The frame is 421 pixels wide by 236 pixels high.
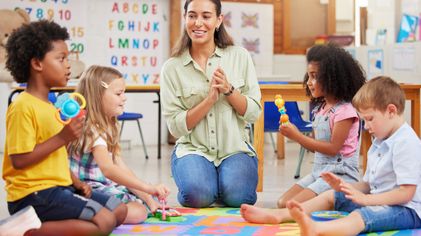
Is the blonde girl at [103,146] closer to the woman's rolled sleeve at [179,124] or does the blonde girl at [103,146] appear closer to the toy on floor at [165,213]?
the toy on floor at [165,213]

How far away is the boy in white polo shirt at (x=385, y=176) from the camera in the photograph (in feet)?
8.11

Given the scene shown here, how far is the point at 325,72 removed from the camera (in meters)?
3.06

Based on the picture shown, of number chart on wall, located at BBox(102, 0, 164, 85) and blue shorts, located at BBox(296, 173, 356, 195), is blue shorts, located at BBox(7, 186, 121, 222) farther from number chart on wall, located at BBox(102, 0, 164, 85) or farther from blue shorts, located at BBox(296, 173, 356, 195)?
number chart on wall, located at BBox(102, 0, 164, 85)

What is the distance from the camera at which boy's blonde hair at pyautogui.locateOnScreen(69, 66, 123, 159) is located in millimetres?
2637

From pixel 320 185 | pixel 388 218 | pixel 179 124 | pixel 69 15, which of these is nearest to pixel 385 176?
pixel 388 218

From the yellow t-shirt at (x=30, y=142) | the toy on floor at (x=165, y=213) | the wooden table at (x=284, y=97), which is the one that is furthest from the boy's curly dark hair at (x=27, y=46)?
the wooden table at (x=284, y=97)

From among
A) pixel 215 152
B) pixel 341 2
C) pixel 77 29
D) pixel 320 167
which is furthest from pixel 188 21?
pixel 341 2

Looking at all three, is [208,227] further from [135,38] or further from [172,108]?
[135,38]

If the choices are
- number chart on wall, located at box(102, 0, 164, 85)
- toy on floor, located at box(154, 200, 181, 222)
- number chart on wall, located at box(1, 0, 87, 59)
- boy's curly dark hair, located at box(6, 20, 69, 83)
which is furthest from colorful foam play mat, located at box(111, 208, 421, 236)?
number chart on wall, located at box(102, 0, 164, 85)

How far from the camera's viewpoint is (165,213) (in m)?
2.79

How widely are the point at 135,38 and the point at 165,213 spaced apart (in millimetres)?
3769

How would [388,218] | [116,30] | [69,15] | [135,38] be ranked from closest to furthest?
[388,218] < [69,15] < [116,30] < [135,38]

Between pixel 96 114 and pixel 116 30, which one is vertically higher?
pixel 116 30

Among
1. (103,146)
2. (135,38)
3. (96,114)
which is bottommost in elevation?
(103,146)
